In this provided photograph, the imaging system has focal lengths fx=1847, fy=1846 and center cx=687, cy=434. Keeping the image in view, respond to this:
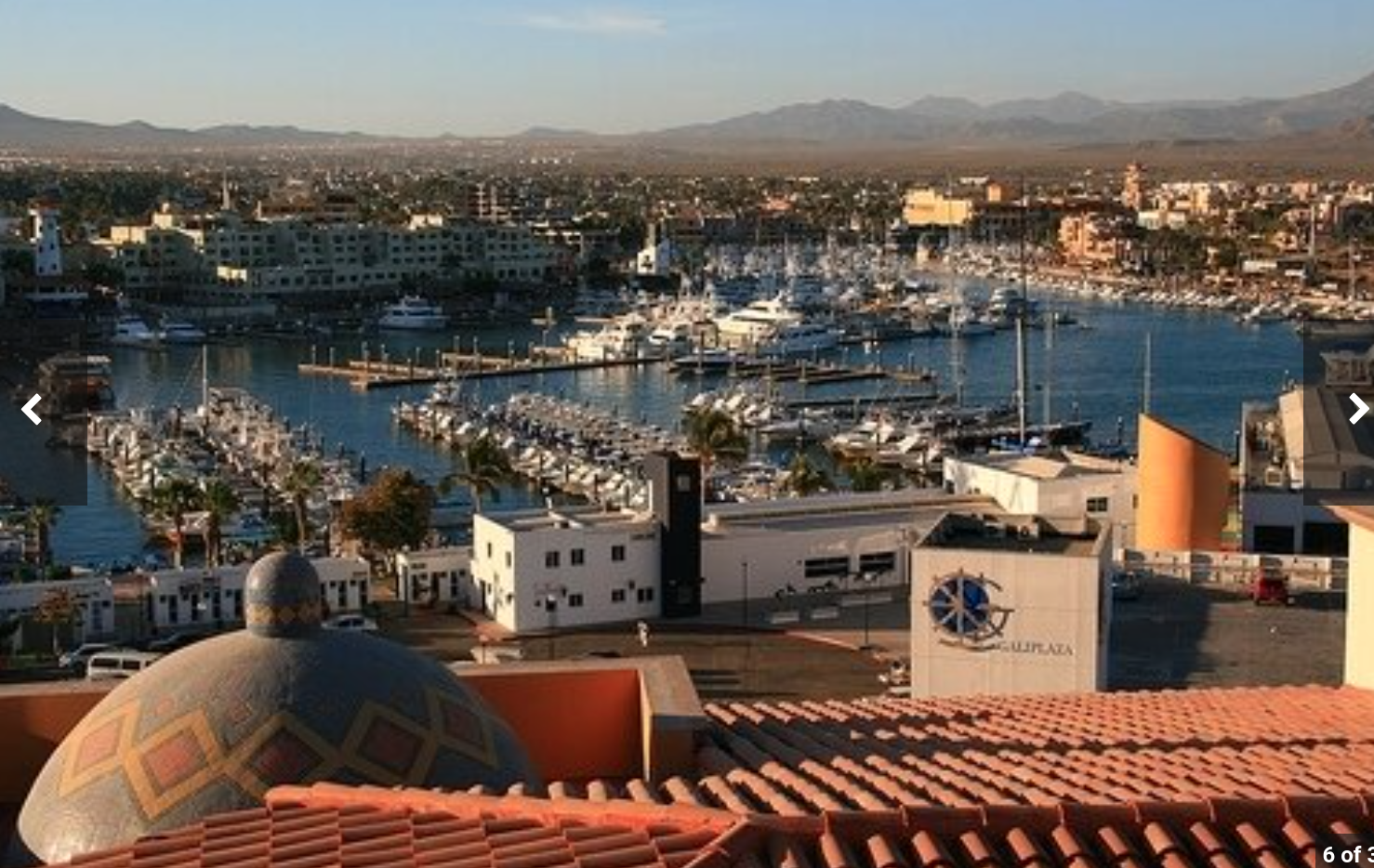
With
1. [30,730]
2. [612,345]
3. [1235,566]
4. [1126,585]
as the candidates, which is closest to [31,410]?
[612,345]

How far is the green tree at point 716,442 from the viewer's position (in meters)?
24.1

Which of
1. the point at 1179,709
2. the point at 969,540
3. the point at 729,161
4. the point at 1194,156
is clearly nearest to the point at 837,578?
the point at 969,540

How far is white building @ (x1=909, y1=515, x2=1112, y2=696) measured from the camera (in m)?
11.1

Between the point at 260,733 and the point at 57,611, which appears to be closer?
the point at 260,733

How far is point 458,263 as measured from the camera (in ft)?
189

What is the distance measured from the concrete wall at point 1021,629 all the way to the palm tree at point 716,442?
1204 cm

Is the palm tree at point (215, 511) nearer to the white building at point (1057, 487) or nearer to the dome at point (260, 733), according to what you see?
the white building at point (1057, 487)

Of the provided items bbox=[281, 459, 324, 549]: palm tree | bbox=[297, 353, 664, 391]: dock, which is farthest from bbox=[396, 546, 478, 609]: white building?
bbox=[297, 353, 664, 391]: dock

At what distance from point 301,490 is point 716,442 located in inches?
230

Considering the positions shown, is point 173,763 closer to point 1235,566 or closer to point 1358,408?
point 1235,566

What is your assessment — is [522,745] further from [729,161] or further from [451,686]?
[729,161]

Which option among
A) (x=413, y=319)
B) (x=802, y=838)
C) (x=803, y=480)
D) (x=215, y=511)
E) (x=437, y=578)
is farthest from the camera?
(x=413, y=319)

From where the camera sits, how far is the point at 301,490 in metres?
20.9

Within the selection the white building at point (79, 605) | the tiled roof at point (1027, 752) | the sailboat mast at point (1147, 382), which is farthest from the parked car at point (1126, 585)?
the sailboat mast at point (1147, 382)
